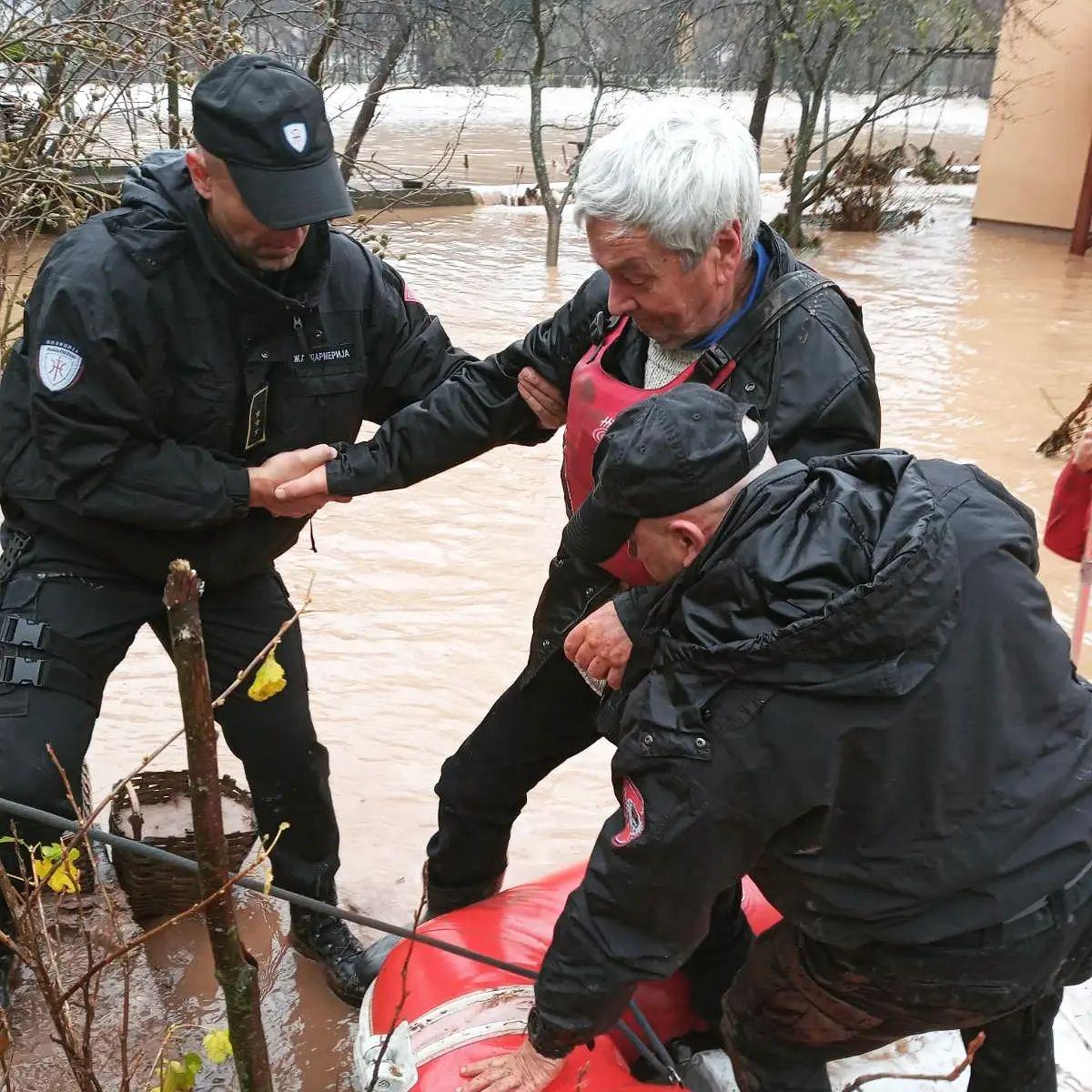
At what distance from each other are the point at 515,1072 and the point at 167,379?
64.8 inches

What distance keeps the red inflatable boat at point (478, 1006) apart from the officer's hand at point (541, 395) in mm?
1144

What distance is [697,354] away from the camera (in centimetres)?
246

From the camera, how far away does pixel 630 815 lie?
1.90 m

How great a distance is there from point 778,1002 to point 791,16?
14883mm

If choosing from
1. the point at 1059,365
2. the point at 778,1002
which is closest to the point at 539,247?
the point at 1059,365

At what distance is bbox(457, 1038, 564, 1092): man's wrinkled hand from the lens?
7.59 ft

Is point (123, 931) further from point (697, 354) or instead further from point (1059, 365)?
point (1059, 365)

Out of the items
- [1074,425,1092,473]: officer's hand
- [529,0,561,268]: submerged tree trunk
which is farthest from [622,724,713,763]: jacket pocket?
[529,0,561,268]: submerged tree trunk

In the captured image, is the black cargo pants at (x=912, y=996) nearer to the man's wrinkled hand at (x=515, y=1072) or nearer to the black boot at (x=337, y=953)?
the man's wrinkled hand at (x=515, y=1072)

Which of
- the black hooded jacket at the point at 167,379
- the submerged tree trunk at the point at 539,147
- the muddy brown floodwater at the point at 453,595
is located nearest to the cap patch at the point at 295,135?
the black hooded jacket at the point at 167,379

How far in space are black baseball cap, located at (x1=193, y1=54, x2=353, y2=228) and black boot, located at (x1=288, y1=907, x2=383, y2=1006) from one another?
187 centimetres

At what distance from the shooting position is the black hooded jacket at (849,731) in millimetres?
1701

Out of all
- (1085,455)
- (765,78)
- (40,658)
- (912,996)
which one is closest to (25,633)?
(40,658)

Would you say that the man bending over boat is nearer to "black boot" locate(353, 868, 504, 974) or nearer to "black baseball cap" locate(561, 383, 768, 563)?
"black baseball cap" locate(561, 383, 768, 563)
